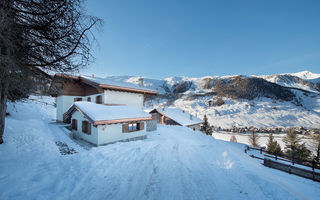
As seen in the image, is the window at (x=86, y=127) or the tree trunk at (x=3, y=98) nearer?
the tree trunk at (x=3, y=98)

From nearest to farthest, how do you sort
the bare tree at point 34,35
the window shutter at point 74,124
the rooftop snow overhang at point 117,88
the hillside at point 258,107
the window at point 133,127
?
the bare tree at point 34,35 < the window at point 133,127 < the window shutter at point 74,124 < the rooftop snow overhang at point 117,88 < the hillside at point 258,107

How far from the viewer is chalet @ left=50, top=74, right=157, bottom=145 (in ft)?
27.7

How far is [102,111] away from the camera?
9.56 m

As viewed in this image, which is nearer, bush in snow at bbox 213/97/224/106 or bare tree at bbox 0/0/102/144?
bare tree at bbox 0/0/102/144

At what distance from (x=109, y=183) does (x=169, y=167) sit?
8.68ft

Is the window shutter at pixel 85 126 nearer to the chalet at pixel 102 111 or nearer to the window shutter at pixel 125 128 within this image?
the chalet at pixel 102 111

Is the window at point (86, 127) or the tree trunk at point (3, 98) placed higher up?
the tree trunk at point (3, 98)

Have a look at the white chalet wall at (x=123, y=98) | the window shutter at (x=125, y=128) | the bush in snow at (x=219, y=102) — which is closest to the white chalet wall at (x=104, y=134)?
the window shutter at (x=125, y=128)

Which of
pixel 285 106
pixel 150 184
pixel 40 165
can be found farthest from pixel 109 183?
pixel 285 106

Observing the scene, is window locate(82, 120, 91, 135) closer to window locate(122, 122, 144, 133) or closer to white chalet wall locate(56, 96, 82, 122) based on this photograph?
window locate(122, 122, 144, 133)

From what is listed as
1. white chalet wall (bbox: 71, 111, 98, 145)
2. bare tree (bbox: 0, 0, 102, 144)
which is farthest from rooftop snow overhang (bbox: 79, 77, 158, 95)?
bare tree (bbox: 0, 0, 102, 144)

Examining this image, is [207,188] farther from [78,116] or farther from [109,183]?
[78,116]

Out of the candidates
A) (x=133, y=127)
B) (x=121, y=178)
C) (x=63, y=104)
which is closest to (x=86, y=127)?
(x=133, y=127)

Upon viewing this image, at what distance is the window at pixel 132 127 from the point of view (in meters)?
9.84
